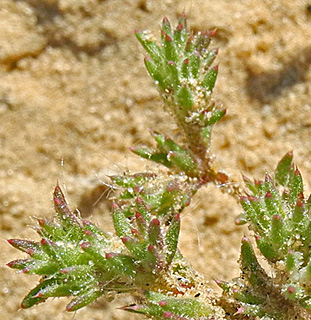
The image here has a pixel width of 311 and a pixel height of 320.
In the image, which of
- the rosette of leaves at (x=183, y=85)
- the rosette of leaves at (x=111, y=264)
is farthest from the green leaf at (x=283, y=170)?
the rosette of leaves at (x=111, y=264)

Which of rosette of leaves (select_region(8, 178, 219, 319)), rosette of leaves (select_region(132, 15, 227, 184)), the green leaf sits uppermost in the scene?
rosette of leaves (select_region(132, 15, 227, 184))

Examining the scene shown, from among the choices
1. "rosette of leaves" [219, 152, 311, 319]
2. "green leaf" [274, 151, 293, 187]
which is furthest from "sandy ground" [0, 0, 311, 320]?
"rosette of leaves" [219, 152, 311, 319]

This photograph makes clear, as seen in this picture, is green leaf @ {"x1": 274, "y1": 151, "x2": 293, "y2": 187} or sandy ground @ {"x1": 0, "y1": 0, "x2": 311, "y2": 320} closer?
green leaf @ {"x1": 274, "y1": 151, "x2": 293, "y2": 187}

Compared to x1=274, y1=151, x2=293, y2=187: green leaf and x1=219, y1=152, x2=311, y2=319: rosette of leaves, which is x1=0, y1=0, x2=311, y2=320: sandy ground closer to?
x1=274, y1=151, x2=293, y2=187: green leaf

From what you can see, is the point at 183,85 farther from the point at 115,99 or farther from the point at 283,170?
the point at 115,99

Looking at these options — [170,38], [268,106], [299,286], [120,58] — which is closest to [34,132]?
[120,58]

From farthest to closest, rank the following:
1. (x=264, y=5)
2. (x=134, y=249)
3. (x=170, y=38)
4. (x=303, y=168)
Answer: (x=264, y=5), (x=303, y=168), (x=170, y=38), (x=134, y=249)

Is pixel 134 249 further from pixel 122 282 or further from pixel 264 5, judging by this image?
pixel 264 5

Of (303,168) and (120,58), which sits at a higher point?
(120,58)
